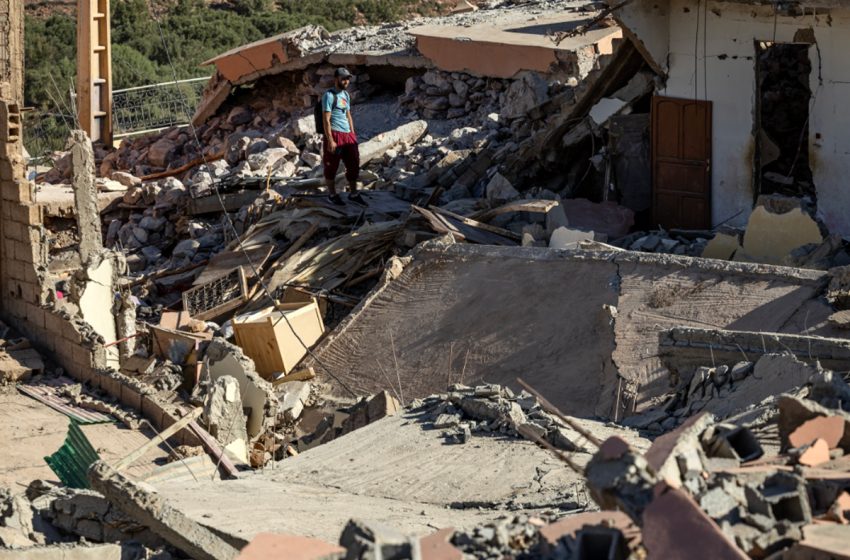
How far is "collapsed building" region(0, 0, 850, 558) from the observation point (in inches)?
246

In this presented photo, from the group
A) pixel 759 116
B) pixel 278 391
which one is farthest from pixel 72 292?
pixel 759 116

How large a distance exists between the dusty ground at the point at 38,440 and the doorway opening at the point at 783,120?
7.40 m

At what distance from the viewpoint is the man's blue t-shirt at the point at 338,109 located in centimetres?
1647

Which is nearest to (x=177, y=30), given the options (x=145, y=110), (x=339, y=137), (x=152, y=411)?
(x=145, y=110)

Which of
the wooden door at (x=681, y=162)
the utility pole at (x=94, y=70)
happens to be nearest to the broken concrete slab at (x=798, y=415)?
the wooden door at (x=681, y=162)

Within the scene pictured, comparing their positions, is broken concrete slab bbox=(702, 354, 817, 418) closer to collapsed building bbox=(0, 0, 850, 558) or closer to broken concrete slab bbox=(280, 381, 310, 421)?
collapsed building bbox=(0, 0, 850, 558)

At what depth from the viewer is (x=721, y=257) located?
14523 millimetres

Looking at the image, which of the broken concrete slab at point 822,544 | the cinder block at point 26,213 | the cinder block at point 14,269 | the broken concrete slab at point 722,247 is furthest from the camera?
the broken concrete slab at point 722,247

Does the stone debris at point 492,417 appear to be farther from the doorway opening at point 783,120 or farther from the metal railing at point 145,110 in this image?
the metal railing at point 145,110

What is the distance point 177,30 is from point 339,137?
93.8 ft

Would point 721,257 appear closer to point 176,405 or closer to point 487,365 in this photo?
point 487,365

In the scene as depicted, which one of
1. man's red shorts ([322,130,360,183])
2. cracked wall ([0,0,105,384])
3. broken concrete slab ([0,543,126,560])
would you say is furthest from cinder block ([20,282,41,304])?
broken concrete slab ([0,543,126,560])

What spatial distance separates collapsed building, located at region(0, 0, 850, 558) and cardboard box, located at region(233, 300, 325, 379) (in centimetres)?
3

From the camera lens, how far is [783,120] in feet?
55.7
